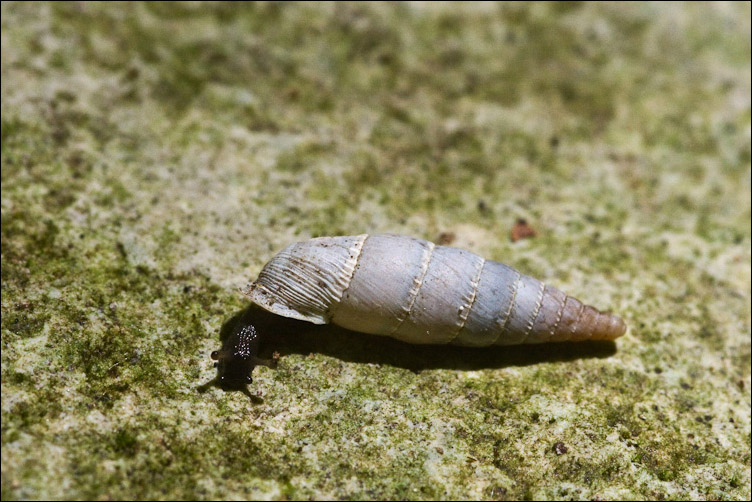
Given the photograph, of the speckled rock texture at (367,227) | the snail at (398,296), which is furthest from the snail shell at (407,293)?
the speckled rock texture at (367,227)

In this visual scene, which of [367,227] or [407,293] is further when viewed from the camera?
[367,227]

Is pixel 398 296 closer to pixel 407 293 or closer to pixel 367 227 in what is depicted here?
pixel 407 293

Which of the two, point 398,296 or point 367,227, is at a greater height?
point 367,227

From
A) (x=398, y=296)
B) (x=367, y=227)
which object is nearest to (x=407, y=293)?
(x=398, y=296)

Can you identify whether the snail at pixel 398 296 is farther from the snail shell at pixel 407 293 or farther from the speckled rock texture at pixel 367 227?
the speckled rock texture at pixel 367 227

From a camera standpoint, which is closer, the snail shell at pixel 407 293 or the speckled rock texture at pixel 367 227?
the speckled rock texture at pixel 367 227

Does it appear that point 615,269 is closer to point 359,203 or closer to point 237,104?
point 359,203
